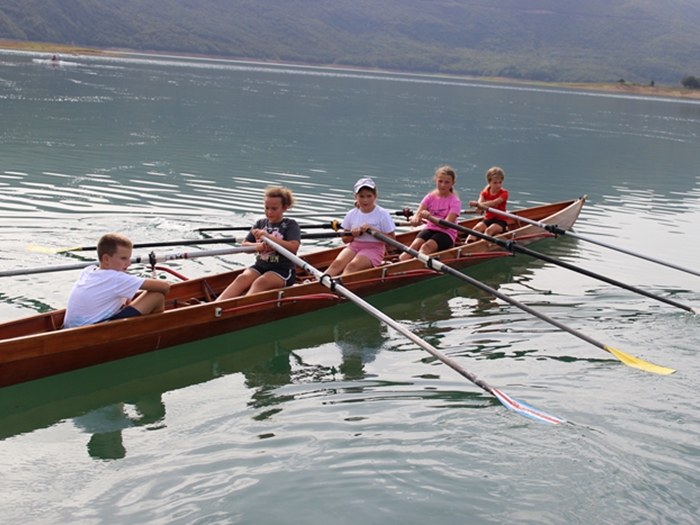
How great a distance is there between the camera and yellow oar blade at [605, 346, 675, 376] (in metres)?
7.98

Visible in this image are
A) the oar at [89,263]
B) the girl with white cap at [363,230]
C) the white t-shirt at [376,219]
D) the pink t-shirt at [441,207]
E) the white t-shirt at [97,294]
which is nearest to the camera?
the white t-shirt at [97,294]

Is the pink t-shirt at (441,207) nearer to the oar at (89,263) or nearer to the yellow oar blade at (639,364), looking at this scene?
the oar at (89,263)

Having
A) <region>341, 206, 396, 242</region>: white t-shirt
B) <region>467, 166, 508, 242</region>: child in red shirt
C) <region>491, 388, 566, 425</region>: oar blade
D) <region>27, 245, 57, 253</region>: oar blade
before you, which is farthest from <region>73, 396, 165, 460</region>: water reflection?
Answer: <region>467, 166, 508, 242</region>: child in red shirt

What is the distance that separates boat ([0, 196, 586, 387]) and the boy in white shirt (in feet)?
0.52

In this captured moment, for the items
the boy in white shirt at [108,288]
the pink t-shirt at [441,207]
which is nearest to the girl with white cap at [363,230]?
the pink t-shirt at [441,207]

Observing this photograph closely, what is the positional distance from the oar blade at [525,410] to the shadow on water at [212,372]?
0.67 meters

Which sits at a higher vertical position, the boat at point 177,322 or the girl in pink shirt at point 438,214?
the girl in pink shirt at point 438,214

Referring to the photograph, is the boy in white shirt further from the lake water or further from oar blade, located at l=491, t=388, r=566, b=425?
oar blade, located at l=491, t=388, r=566, b=425

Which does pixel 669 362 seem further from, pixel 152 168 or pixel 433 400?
pixel 152 168

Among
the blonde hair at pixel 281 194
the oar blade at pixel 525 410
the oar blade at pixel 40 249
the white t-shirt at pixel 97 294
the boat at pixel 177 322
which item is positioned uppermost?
the blonde hair at pixel 281 194

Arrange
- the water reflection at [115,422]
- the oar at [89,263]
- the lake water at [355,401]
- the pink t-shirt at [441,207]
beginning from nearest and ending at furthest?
the lake water at [355,401] < the water reflection at [115,422] < the oar at [89,263] < the pink t-shirt at [441,207]

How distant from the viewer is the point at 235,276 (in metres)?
9.91

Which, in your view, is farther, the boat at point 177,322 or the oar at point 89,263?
the oar at point 89,263

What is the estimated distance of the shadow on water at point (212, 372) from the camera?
6941 millimetres
